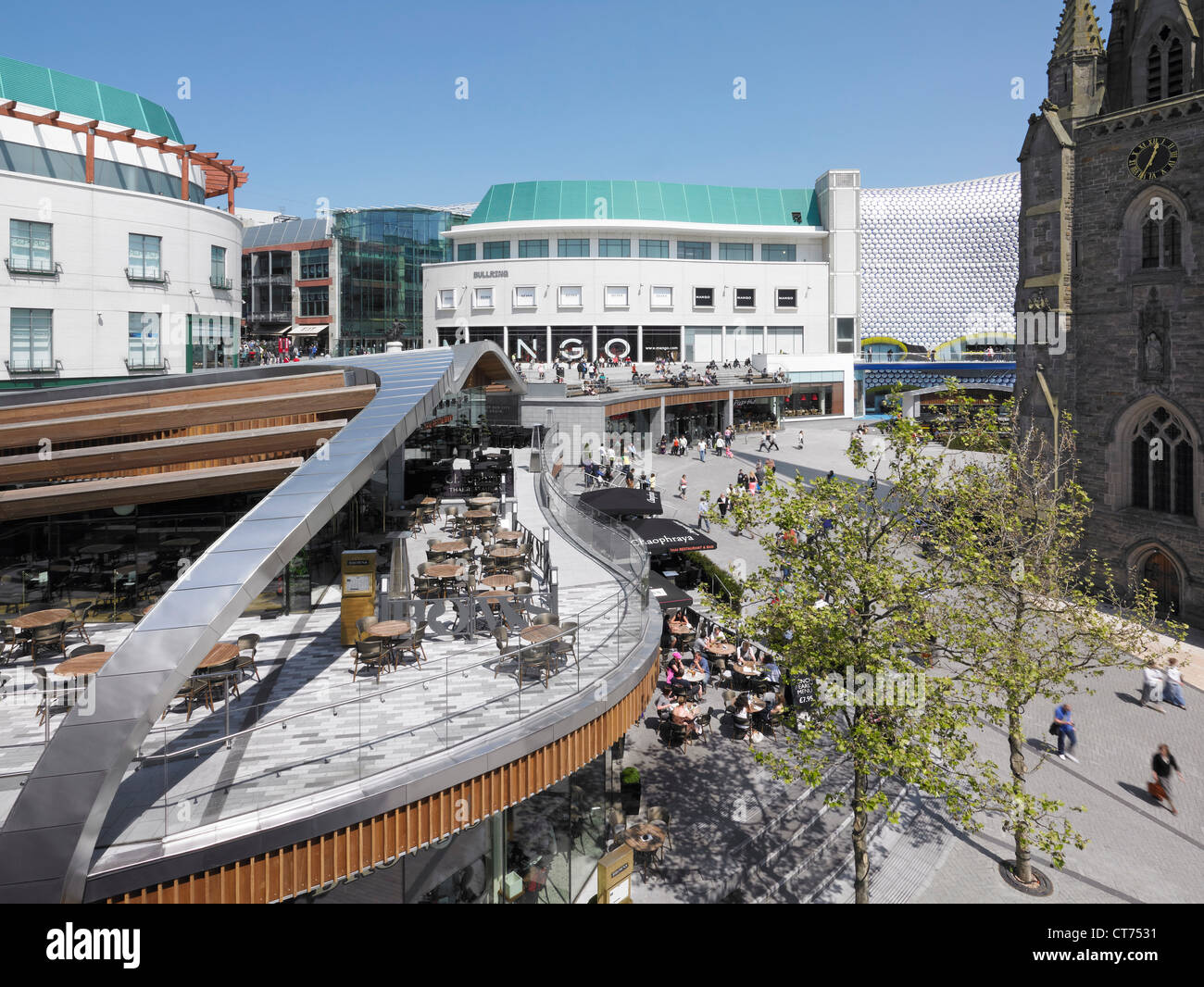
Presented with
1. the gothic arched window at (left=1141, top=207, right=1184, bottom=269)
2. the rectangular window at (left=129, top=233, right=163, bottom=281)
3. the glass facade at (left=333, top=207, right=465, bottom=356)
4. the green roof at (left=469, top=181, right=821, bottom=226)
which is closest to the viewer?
the gothic arched window at (left=1141, top=207, right=1184, bottom=269)

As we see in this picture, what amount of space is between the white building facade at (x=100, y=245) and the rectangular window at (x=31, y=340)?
30mm

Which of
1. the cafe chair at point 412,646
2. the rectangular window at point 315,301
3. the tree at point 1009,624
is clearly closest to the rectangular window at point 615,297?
the rectangular window at point 315,301

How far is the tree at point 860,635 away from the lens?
10.1 meters

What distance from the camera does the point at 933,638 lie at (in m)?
11.1

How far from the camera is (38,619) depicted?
39.4ft

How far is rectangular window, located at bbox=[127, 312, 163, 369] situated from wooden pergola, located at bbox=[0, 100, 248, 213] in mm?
4807

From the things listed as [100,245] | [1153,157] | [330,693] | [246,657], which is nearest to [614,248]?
[1153,157]

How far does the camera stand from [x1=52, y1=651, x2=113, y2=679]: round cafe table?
33.3ft

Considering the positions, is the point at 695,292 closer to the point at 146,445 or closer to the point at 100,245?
the point at 100,245

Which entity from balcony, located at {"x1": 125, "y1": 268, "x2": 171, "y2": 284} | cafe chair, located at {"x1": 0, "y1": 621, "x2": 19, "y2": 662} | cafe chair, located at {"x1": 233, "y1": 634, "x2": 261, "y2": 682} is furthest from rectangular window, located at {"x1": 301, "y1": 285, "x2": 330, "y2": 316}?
cafe chair, located at {"x1": 233, "y1": 634, "x2": 261, "y2": 682}

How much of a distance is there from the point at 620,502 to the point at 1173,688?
574 inches

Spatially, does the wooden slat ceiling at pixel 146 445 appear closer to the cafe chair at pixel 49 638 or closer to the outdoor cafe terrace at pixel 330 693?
the cafe chair at pixel 49 638

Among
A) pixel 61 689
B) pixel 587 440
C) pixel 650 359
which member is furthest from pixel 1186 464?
pixel 650 359

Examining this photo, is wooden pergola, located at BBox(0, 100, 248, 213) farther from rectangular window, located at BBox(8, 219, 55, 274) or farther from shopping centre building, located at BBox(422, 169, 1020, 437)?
shopping centre building, located at BBox(422, 169, 1020, 437)
